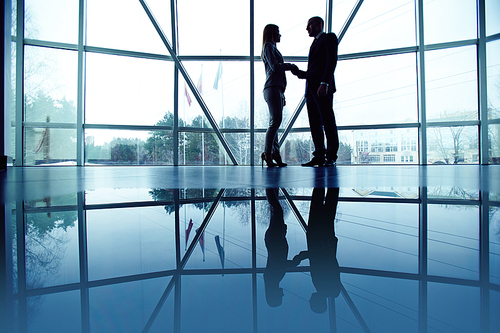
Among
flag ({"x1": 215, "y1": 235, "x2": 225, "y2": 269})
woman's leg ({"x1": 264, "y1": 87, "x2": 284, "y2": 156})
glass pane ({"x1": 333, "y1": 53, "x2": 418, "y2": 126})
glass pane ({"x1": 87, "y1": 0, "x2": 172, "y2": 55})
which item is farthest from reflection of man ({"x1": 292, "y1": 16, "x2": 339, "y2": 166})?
glass pane ({"x1": 87, "y1": 0, "x2": 172, "y2": 55})

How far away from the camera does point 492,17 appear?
18.4 feet

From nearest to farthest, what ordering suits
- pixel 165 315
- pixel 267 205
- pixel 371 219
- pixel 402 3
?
pixel 165 315 → pixel 371 219 → pixel 267 205 → pixel 402 3

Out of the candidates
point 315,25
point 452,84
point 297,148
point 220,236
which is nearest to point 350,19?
point 452,84

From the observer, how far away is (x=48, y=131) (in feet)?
18.9

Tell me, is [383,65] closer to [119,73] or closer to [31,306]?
[119,73]

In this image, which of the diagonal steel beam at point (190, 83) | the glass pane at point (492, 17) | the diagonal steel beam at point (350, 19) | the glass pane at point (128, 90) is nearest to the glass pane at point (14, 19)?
the glass pane at point (128, 90)

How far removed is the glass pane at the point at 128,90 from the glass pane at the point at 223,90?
1.74ft

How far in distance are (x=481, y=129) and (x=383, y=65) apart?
2.33 m

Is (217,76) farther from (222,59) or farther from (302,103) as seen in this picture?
(302,103)

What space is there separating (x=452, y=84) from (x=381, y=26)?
1.92 meters

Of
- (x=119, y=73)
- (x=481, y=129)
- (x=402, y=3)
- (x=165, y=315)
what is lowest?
(x=165, y=315)

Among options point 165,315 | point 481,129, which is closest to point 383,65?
point 481,129

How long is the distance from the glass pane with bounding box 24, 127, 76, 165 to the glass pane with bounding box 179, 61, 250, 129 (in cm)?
260

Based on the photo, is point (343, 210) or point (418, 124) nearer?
point (343, 210)
